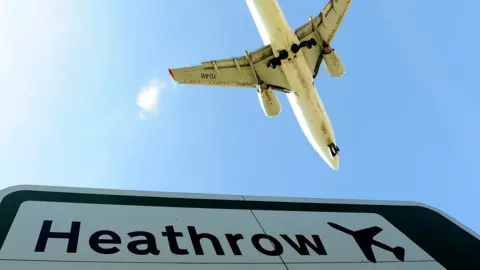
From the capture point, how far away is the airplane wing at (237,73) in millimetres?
28594

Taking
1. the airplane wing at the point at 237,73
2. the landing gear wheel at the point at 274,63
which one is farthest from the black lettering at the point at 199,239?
the airplane wing at the point at 237,73

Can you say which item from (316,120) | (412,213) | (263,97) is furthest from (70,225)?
(263,97)

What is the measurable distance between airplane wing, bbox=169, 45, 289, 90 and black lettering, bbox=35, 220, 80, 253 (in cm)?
2606

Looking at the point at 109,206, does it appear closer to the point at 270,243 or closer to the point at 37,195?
the point at 37,195

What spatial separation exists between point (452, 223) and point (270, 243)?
4.01ft

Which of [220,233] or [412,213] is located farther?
[412,213]

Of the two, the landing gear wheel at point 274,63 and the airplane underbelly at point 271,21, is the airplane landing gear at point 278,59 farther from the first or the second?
the airplane underbelly at point 271,21

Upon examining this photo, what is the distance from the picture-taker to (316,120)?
26.6 m

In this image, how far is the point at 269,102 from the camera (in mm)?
29156

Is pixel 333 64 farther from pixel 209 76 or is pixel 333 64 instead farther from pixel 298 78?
pixel 209 76

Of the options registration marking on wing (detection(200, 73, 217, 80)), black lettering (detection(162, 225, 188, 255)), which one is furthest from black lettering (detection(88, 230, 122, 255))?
registration marking on wing (detection(200, 73, 217, 80))

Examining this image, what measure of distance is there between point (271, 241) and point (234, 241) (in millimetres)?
209

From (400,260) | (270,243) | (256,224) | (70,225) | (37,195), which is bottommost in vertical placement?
(400,260)

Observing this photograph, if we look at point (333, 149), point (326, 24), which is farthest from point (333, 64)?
point (333, 149)
